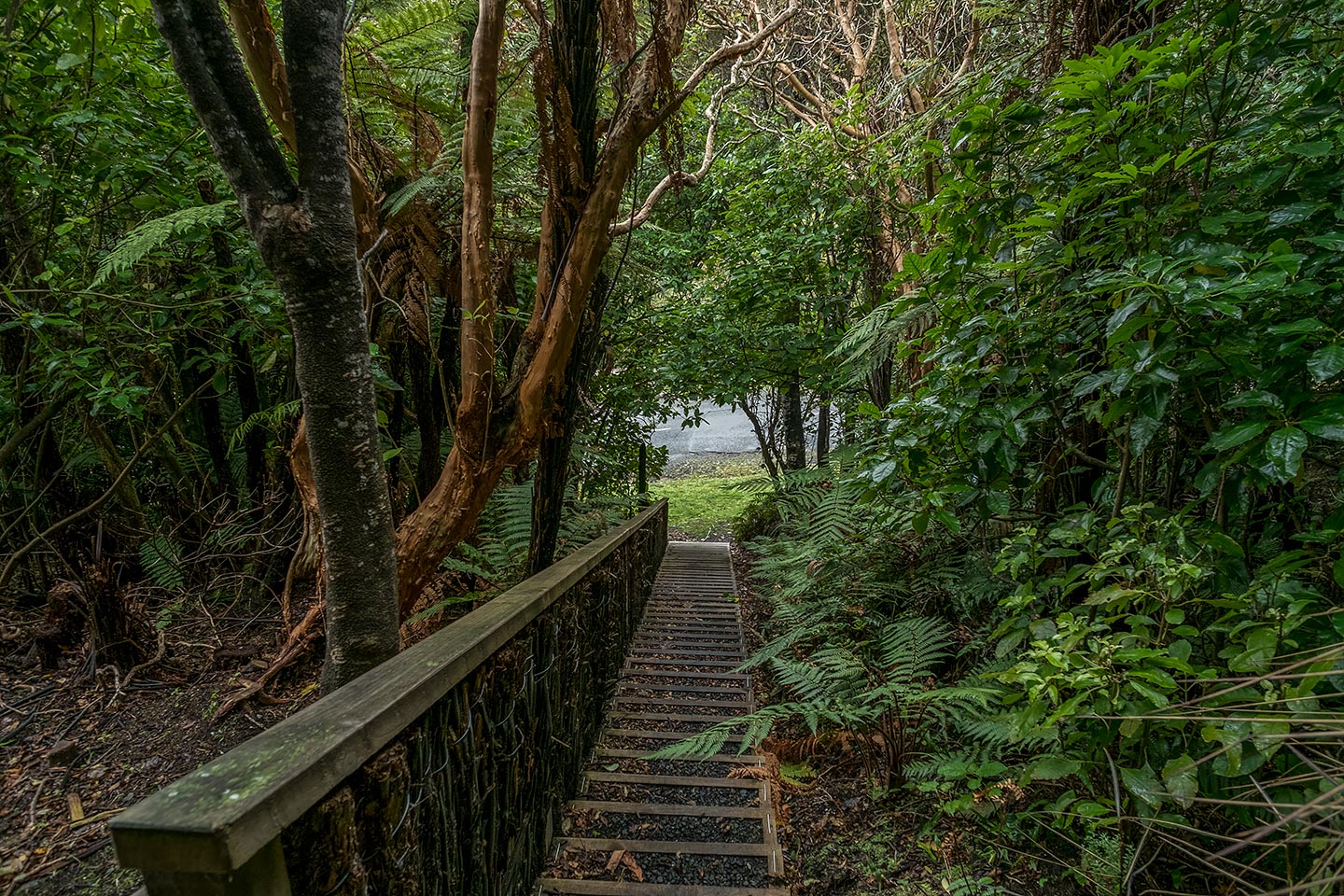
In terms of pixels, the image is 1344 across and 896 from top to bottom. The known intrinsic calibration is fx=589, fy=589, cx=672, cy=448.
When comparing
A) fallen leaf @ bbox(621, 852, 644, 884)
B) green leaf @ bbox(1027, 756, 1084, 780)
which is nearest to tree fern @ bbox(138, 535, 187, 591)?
fallen leaf @ bbox(621, 852, 644, 884)

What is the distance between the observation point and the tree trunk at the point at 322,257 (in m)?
1.29

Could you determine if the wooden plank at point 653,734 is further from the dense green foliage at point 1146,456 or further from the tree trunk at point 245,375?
the tree trunk at point 245,375

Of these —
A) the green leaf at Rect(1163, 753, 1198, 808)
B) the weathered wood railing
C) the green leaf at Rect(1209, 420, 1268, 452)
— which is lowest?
the green leaf at Rect(1163, 753, 1198, 808)

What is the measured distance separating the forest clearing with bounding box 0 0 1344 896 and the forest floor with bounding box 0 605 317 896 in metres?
0.03

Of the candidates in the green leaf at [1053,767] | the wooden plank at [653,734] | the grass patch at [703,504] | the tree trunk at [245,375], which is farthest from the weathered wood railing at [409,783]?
the grass patch at [703,504]

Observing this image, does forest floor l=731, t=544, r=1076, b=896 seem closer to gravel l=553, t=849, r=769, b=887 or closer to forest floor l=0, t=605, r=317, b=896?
gravel l=553, t=849, r=769, b=887

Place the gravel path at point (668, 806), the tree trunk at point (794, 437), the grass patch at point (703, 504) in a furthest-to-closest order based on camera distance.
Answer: the grass patch at point (703, 504) → the tree trunk at point (794, 437) → the gravel path at point (668, 806)

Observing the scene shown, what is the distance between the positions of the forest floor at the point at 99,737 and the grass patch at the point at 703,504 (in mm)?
7671

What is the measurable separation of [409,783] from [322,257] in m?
1.16

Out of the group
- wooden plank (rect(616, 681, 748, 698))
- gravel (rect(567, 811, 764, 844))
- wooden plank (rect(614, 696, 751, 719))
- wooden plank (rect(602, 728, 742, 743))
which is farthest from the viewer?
wooden plank (rect(616, 681, 748, 698))

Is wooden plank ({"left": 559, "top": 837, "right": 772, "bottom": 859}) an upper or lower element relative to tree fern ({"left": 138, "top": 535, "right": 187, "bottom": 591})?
lower

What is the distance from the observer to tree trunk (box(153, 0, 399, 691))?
1.29 meters

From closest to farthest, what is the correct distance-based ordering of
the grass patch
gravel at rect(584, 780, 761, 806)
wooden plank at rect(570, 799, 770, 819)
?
wooden plank at rect(570, 799, 770, 819) → gravel at rect(584, 780, 761, 806) → the grass patch

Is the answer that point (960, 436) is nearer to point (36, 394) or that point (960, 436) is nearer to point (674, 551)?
point (36, 394)
